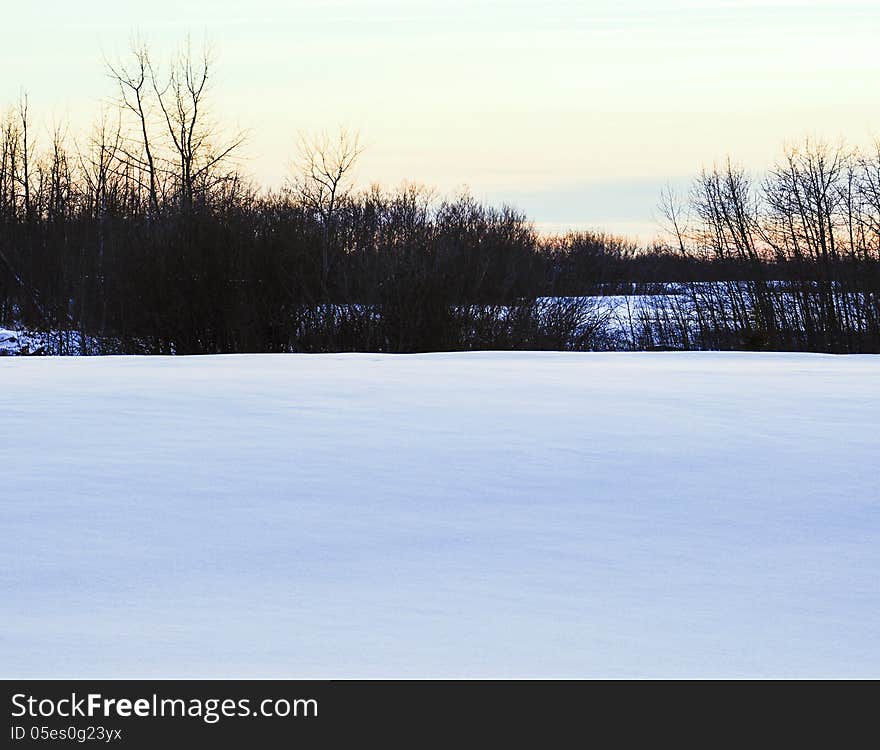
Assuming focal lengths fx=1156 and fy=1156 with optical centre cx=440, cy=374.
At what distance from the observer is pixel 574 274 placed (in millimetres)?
25719

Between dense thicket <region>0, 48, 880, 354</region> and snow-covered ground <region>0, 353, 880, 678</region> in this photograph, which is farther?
dense thicket <region>0, 48, 880, 354</region>

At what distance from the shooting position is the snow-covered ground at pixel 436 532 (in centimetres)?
279

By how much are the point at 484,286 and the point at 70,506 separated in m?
17.4

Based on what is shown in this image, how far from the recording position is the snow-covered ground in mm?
2793

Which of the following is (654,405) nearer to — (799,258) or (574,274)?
(574,274)

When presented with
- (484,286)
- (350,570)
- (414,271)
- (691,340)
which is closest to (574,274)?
(691,340)
